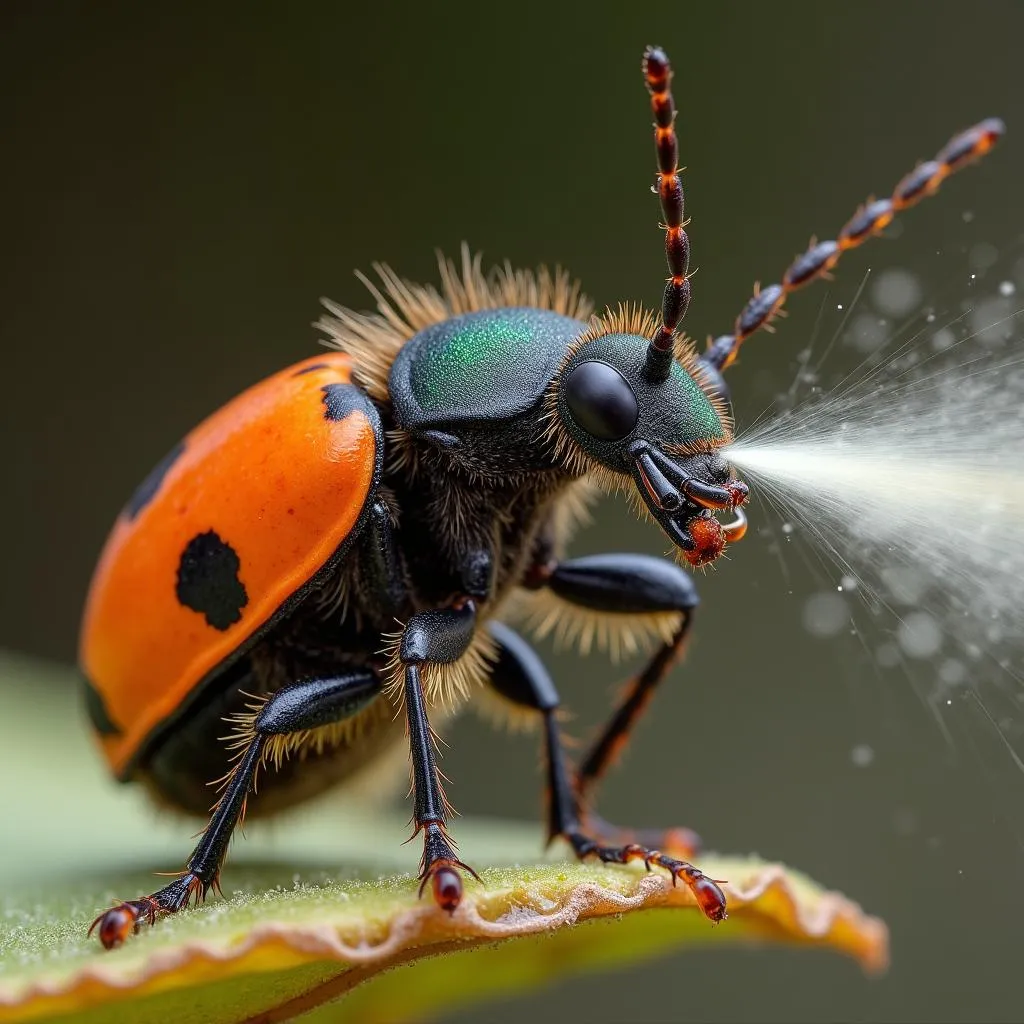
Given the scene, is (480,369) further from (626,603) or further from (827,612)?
(827,612)

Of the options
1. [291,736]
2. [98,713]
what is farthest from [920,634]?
[98,713]

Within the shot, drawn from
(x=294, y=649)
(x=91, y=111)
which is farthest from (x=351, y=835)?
(x=91, y=111)

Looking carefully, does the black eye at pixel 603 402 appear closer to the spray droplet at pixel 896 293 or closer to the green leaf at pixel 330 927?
the spray droplet at pixel 896 293

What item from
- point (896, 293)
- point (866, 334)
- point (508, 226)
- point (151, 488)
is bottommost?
point (151, 488)

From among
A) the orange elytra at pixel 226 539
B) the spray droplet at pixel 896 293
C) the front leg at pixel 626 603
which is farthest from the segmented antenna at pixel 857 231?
the orange elytra at pixel 226 539

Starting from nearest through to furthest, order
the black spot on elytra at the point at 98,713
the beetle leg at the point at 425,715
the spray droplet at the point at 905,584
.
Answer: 1. the beetle leg at the point at 425,715
2. the spray droplet at the point at 905,584
3. the black spot on elytra at the point at 98,713

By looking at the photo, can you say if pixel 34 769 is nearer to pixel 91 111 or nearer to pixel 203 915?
pixel 203 915

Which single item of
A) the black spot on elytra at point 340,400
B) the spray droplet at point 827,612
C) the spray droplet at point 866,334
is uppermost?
the spray droplet at point 866,334
